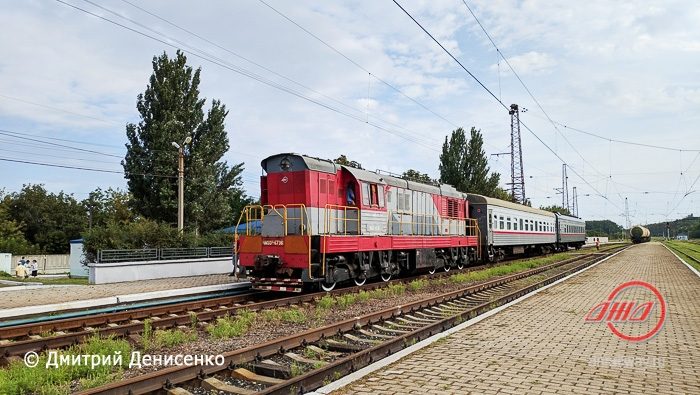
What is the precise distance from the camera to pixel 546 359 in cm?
648

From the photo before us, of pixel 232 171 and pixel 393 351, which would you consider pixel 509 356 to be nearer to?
pixel 393 351

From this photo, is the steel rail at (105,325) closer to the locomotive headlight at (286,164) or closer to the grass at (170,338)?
the grass at (170,338)

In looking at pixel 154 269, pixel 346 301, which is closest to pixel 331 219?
pixel 346 301

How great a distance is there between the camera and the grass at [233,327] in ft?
26.8

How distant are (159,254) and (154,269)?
3.59 ft

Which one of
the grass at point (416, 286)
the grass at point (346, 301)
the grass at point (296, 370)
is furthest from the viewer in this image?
the grass at point (416, 286)

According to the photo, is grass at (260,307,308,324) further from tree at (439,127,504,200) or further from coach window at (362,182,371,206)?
tree at (439,127,504,200)

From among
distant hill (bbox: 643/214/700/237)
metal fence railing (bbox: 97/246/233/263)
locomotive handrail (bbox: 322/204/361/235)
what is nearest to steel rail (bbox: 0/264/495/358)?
locomotive handrail (bbox: 322/204/361/235)

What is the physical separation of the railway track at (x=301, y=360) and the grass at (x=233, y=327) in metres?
1.57

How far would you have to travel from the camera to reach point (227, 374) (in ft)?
19.4

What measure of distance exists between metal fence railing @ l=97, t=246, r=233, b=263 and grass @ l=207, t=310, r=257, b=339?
1062 centimetres

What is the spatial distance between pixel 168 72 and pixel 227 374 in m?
26.9

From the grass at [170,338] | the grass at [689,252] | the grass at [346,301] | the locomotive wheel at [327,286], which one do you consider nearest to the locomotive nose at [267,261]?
the locomotive wheel at [327,286]

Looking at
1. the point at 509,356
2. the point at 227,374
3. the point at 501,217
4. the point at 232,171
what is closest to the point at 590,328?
the point at 509,356
